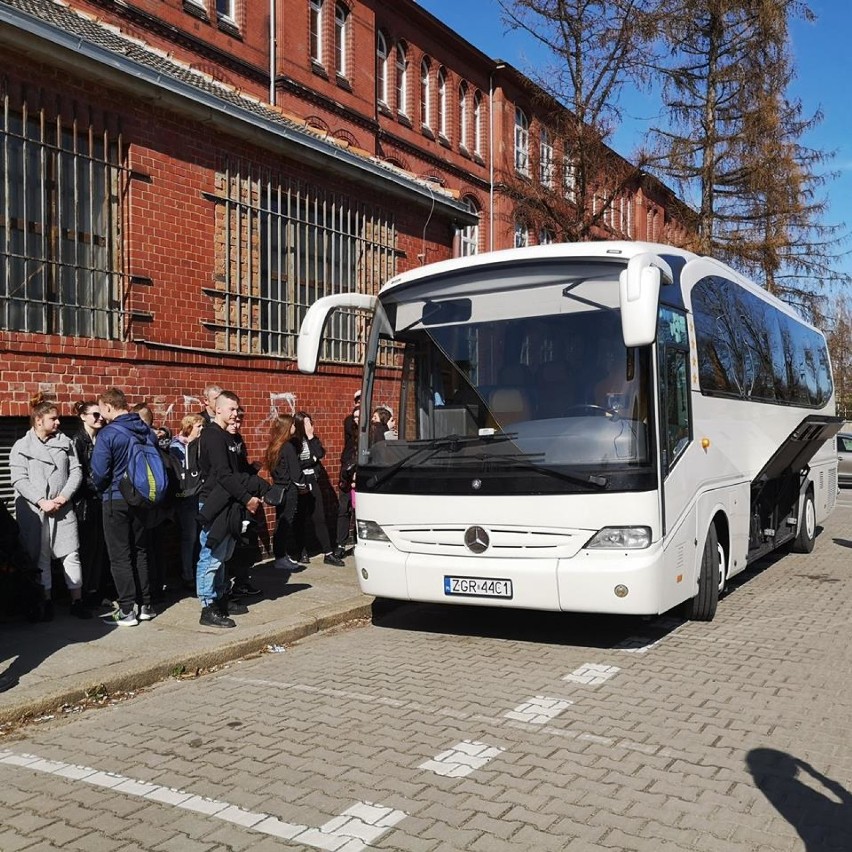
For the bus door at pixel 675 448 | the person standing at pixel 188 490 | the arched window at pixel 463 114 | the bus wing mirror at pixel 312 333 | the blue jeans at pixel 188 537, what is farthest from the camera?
the arched window at pixel 463 114

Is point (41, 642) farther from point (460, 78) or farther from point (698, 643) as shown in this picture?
point (460, 78)

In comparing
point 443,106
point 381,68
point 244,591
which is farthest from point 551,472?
point 443,106

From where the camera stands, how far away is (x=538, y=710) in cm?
589

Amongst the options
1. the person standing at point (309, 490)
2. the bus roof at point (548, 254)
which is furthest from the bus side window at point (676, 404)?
the person standing at point (309, 490)

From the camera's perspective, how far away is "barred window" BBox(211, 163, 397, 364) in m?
11.4

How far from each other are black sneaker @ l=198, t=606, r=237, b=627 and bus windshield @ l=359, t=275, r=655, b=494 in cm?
161

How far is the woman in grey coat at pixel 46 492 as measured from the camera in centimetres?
767

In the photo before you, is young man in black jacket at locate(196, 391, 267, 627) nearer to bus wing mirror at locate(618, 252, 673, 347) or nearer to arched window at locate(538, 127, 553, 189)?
bus wing mirror at locate(618, 252, 673, 347)

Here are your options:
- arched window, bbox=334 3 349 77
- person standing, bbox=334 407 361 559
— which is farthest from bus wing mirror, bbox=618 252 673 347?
arched window, bbox=334 3 349 77

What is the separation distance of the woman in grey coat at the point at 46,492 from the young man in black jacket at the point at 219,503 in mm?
1020

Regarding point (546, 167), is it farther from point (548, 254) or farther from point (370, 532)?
point (370, 532)

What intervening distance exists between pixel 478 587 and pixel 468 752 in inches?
90.6

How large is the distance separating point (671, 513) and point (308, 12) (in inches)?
715

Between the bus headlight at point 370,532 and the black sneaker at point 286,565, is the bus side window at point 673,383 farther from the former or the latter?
the black sneaker at point 286,565
